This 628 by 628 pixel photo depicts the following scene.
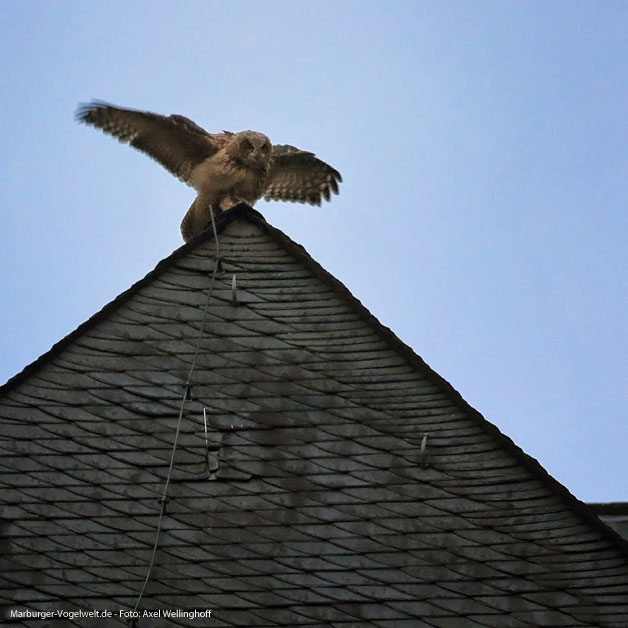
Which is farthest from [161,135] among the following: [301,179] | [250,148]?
[301,179]

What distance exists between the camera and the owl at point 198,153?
10914 mm

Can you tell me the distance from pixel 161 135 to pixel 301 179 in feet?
6.40

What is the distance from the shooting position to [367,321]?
5145 millimetres

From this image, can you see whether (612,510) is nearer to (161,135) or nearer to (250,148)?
(250,148)

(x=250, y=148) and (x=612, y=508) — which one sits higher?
(x=250, y=148)

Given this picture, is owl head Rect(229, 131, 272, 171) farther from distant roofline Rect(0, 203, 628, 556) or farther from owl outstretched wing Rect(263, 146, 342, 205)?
distant roofline Rect(0, 203, 628, 556)

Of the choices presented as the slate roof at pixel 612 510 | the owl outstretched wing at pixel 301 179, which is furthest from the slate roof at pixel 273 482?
the owl outstretched wing at pixel 301 179

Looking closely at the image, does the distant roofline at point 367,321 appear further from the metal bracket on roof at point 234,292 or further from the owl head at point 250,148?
the owl head at point 250,148

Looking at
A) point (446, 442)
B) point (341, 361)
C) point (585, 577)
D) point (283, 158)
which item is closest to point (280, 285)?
point (341, 361)

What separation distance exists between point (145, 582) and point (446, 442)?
3.81 ft

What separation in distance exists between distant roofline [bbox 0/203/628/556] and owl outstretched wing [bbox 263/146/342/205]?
6871 millimetres

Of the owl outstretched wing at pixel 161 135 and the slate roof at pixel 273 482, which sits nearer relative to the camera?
the slate roof at pixel 273 482

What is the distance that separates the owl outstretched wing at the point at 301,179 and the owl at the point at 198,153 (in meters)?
0.51

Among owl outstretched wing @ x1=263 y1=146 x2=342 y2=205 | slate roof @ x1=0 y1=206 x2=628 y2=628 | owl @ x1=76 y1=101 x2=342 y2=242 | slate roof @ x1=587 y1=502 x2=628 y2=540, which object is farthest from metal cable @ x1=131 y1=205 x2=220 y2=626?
owl outstretched wing @ x1=263 y1=146 x2=342 y2=205
